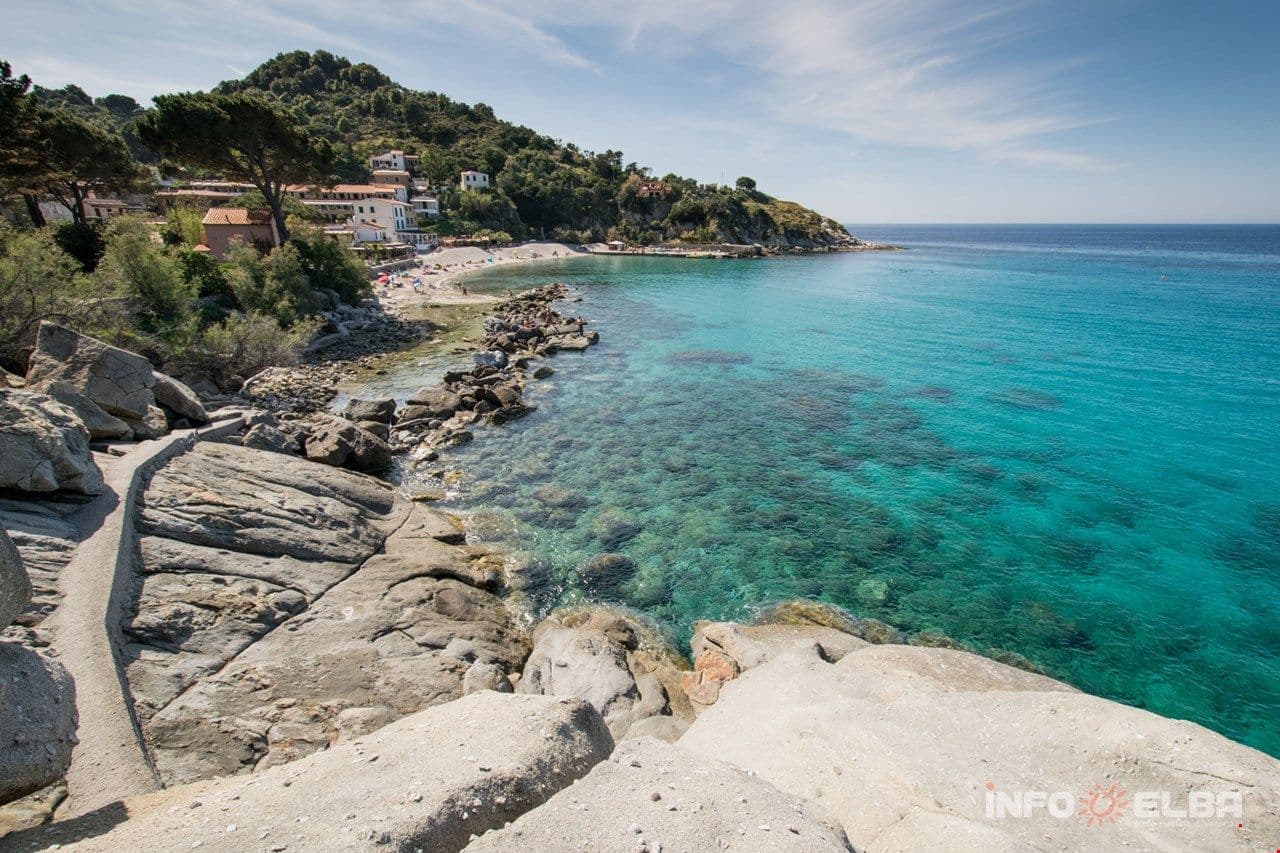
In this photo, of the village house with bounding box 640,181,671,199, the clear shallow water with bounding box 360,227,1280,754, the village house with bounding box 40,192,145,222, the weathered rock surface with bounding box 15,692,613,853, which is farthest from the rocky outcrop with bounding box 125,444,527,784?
the village house with bounding box 640,181,671,199

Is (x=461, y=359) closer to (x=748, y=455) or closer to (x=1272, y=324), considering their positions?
(x=748, y=455)

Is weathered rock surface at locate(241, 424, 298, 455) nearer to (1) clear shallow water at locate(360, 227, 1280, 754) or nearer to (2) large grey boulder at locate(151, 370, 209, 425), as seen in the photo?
(2) large grey boulder at locate(151, 370, 209, 425)

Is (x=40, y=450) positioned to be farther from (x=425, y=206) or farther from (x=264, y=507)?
(x=425, y=206)

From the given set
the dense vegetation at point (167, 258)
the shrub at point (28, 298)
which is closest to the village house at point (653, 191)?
the dense vegetation at point (167, 258)

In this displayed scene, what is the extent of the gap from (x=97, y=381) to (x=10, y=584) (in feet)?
52.2

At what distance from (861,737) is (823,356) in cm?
4384

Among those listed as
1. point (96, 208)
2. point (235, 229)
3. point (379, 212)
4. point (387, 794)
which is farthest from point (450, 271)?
point (387, 794)

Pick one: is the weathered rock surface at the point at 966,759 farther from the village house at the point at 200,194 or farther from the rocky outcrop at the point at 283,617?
the village house at the point at 200,194

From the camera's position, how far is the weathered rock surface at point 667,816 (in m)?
6.24

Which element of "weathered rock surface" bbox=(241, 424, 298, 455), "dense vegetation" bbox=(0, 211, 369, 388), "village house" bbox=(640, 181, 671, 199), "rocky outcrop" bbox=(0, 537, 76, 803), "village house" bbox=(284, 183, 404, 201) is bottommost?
"weathered rock surface" bbox=(241, 424, 298, 455)

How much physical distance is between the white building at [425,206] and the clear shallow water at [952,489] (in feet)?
313

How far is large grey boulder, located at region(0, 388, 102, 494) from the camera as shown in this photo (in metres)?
13.3

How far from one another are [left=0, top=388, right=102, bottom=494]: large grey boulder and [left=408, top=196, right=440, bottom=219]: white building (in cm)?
12591

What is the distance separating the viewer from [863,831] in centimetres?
811
